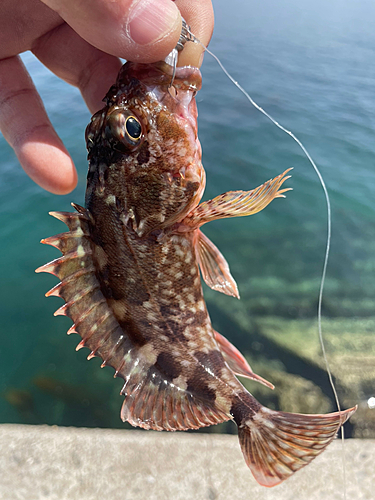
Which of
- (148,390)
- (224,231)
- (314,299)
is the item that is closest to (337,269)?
(314,299)

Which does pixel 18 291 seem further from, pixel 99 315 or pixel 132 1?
pixel 132 1

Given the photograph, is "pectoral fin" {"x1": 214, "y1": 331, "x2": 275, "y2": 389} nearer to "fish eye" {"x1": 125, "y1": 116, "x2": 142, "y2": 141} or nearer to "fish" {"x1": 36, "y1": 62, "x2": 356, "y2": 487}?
"fish" {"x1": 36, "y1": 62, "x2": 356, "y2": 487}

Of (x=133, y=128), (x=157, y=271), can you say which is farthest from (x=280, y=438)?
(x=133, y=128)

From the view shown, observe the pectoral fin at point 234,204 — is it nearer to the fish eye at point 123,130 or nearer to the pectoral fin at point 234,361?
the fish eye at point 123,130

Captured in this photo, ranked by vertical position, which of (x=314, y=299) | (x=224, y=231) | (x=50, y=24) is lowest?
(x=314, y=299)

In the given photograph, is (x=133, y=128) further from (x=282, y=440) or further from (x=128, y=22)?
(x=282, y=440)

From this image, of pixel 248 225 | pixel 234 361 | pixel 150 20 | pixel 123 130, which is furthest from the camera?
pixel 248 225
